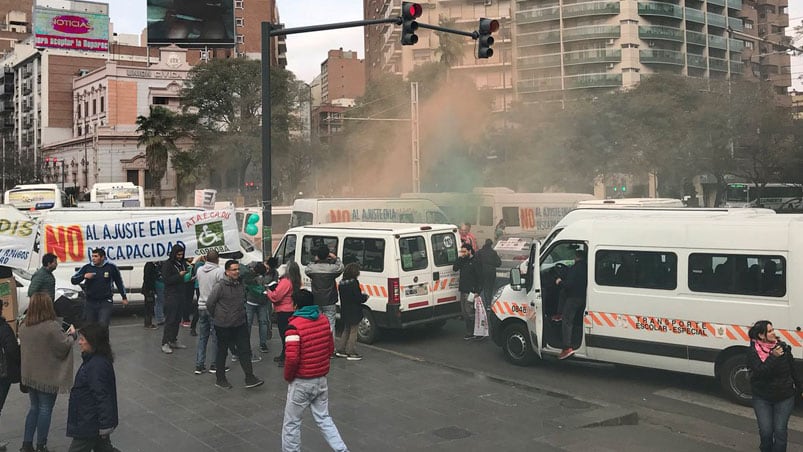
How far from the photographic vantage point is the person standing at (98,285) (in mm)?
9734

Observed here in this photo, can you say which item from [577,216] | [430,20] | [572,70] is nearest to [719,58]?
[572,70]

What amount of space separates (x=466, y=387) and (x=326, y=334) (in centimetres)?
324

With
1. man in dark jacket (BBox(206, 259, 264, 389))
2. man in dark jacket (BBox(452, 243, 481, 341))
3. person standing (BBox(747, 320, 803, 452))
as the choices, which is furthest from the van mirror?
person standing (BBox(747, 320, 803, 452))

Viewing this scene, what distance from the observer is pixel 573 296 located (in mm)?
8820

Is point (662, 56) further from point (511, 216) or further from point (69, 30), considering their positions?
point (69, 30)

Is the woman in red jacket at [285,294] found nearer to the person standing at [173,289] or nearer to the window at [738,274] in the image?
the person standing at [173,289]

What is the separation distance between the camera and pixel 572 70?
6309 cm

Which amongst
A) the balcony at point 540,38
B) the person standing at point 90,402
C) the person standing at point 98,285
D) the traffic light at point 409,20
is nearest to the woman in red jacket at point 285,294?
the person standing at point 98,285

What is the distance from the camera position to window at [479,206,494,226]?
26.6m

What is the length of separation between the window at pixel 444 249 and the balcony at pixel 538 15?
5680 centimetres

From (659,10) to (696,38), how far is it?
19.7ft

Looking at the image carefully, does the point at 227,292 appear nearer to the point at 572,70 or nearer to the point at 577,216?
the point at 577,216

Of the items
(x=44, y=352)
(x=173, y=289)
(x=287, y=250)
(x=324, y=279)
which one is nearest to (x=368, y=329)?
(x=324, y=279)

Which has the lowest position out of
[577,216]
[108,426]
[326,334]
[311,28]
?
[108,426]
